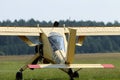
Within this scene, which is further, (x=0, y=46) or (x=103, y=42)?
(x=103, y=42)

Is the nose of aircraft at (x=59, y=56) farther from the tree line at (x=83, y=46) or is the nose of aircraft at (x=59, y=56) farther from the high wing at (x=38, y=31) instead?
the tree line at (x=83, y=46)

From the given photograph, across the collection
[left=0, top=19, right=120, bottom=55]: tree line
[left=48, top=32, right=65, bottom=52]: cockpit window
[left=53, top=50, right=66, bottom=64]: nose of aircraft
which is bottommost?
[left=0, top=19, right=120, bottom=55]: tree line

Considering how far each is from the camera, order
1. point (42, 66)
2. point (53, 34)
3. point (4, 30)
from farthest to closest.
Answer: point (4, 30) < point (53, 34) < point (42, 66)

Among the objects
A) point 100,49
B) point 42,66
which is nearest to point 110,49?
point 100,49

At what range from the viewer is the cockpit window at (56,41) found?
21422mm

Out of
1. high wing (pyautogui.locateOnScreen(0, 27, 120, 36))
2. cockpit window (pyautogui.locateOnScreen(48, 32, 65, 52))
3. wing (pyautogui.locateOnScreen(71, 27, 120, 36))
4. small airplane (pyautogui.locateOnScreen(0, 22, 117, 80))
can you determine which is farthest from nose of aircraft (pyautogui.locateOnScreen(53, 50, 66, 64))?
wing (pyautogui.locateOnScreen(71, 27, 120, 36))

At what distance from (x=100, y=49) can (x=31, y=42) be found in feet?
286

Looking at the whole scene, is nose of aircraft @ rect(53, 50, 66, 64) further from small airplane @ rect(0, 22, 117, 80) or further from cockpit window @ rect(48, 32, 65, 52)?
cockpit window @ rect(48, 32, 65, 52)

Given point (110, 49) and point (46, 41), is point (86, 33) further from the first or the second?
point (110, 49)

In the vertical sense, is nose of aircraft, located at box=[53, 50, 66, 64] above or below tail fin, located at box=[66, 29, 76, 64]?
below

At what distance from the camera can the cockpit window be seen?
70.3ft

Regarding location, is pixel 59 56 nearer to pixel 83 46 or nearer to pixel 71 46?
pixel 71 46

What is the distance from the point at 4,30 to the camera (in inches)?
962

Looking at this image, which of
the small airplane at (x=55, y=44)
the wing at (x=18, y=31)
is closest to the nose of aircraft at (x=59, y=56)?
the small airplane at (x=55, y=44)
